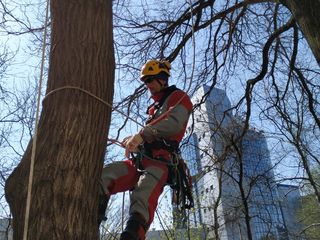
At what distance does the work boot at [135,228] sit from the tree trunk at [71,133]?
16.0 inches

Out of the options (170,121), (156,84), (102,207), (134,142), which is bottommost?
(102,207)

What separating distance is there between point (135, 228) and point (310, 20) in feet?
7.19

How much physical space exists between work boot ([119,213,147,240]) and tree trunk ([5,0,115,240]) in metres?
0.41

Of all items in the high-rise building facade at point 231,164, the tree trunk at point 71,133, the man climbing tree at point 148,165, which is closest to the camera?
the tree trunk at point 71,133

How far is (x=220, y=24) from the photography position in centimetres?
570

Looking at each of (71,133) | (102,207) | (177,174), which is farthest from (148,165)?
(71,133)

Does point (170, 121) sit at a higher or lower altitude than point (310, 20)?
lower

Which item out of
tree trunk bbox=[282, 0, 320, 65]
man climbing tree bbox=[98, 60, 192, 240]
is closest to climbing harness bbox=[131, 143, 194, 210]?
man climbing tree bbox=[98, 60, 192, 240]

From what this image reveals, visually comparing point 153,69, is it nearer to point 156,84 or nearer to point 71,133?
point 156,84

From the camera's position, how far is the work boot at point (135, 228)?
186cm

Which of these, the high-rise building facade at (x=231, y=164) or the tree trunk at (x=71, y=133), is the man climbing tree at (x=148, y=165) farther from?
the high-rise building facade at (x=231, y=164)

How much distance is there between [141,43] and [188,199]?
3518 millimetres

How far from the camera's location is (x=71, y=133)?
1563mm

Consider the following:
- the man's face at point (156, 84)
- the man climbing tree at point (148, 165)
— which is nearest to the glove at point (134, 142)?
the man climbing tree at point (148, 165)
